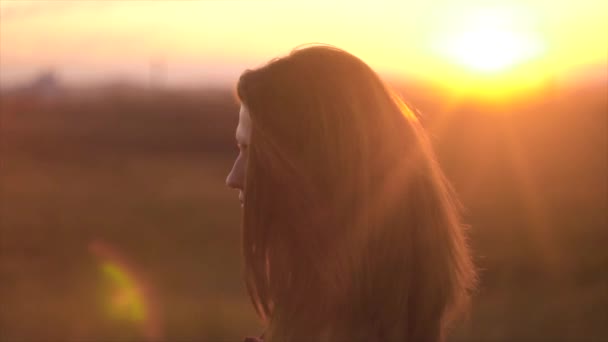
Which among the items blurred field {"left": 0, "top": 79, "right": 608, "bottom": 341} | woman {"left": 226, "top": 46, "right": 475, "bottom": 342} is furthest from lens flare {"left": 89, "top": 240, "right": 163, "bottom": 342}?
woman {"left": 226, "top": 46, "right": 475, "bottom": 342}

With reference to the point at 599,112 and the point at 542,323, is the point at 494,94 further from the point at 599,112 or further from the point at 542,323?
the point at 542,323

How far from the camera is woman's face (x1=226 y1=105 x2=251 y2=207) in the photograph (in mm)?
1611

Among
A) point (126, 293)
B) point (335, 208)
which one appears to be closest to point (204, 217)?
point (126, 293)

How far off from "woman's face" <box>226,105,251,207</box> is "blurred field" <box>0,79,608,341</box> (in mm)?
666

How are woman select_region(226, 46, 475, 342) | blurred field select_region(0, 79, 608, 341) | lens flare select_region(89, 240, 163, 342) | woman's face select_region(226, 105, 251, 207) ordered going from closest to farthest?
woman select_region(226, 46, 475, 342)
woman's face select_region(226, 105, 251, 207)
lens flare select_region(89, 240, 163, 342)
blurred field select_region(0, 79, 608, 341)

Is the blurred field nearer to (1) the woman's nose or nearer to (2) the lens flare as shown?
(2) the lens flare

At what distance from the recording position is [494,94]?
37188 millimetres

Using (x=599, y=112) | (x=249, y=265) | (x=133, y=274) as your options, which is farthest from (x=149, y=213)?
(x=599, y=112)

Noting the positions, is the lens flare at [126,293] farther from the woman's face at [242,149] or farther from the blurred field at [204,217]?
the woman's face at [242,149]

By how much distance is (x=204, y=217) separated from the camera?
1947 centimetres

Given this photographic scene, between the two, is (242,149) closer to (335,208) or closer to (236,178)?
(236,178)

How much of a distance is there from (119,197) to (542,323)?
15.9 meters

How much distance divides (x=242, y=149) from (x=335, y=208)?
237mm

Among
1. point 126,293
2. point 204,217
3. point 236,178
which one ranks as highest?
point 236,178
